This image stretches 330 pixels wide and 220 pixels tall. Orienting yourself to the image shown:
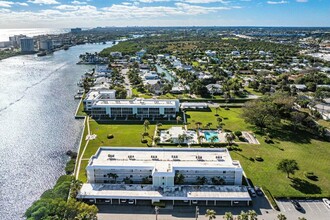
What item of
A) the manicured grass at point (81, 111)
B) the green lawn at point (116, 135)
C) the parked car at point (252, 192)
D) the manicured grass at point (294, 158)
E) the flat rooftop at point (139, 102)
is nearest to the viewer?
the parked car at point (252, 192)

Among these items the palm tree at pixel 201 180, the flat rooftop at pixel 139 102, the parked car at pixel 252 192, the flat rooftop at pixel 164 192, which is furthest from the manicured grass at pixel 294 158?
the flat rooftop at pixel 139 102

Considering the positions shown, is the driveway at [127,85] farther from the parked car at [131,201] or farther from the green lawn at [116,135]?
the parked car at [131,201]

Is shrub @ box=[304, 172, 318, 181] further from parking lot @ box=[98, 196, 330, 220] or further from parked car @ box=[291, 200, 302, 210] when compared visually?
parked car @ box=[291, 200, 302, 210]

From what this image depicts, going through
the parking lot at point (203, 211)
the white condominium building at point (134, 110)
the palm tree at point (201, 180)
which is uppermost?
the white condominium building at point (134, 110)

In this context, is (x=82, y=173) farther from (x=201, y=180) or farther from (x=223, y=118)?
(x=223, y=118)

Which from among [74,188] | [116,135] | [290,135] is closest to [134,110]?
[116,135]

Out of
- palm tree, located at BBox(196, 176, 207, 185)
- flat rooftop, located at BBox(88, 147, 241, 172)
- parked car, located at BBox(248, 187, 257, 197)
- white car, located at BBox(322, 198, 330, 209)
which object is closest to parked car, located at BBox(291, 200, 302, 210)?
white car, located at BBox(322, 198, 330, 209)

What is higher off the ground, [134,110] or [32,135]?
[134,110]
